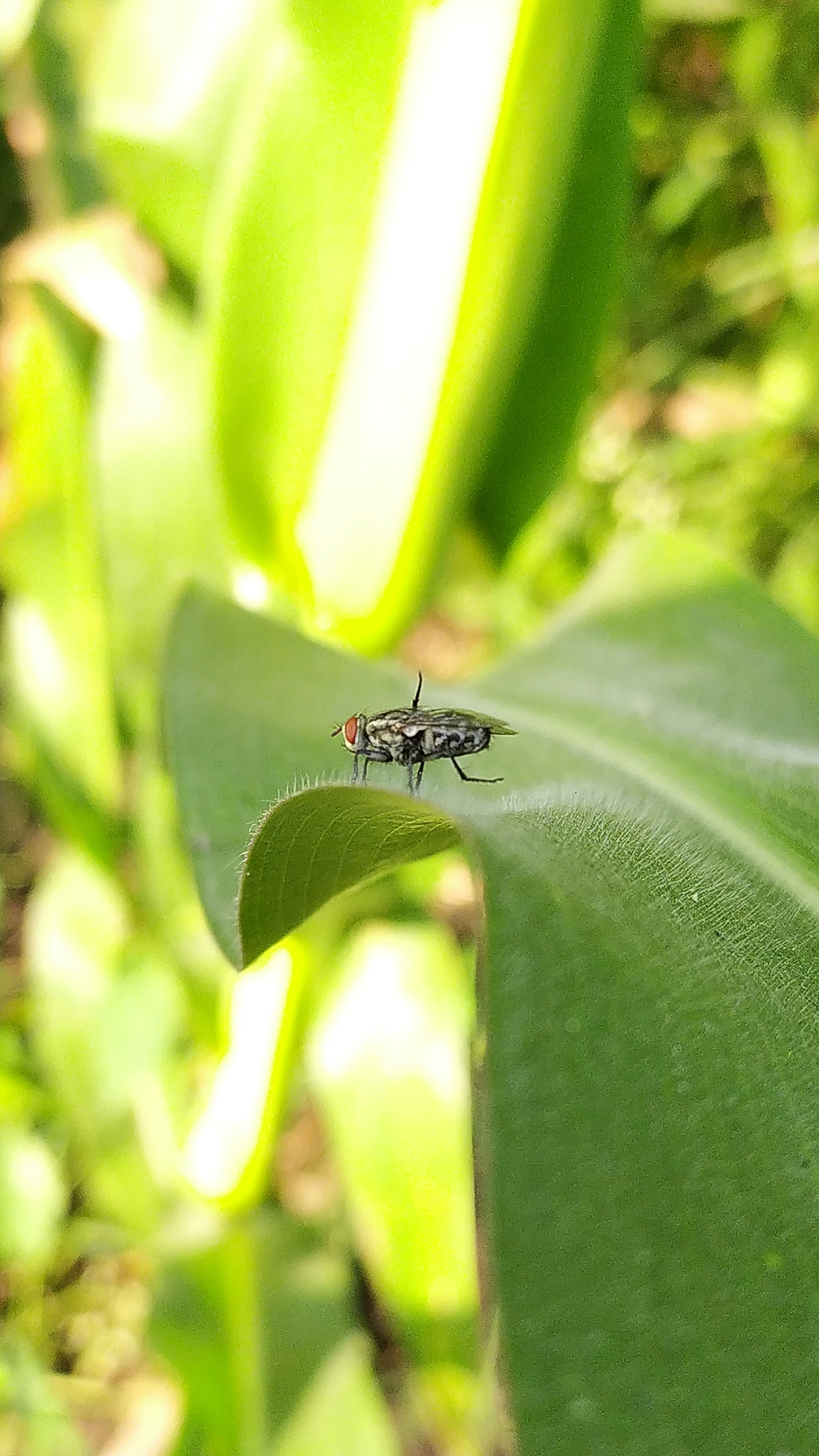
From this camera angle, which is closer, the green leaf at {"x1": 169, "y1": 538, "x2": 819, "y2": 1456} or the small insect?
the green leaf at {"x1": 169, "y1": 538, "x2": 819, "y2": 1456}

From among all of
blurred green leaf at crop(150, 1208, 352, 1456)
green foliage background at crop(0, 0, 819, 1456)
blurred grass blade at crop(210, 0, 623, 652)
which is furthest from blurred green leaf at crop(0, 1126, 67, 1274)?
blurred grass blade at crop(210, 0, 623, 652)

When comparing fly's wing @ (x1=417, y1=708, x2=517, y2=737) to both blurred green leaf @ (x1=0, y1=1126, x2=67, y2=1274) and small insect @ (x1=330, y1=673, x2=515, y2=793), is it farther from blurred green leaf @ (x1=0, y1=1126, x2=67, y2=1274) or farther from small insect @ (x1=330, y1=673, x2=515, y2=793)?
blurred green leaf @ (x1=0, y1=1126, x2=67, y2=1274)

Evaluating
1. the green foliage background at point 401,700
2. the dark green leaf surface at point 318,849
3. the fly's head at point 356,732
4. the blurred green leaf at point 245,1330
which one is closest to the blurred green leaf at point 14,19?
the green foliage background at point 401,700

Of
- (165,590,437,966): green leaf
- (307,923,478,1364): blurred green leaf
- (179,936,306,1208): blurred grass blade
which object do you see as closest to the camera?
(165,590,437,966): green leaf

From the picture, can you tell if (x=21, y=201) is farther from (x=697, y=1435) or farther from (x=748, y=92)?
(x=697, y=1435)

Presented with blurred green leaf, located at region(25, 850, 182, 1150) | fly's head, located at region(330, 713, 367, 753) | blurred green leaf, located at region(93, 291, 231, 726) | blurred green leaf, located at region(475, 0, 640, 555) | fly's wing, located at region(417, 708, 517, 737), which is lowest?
fly's wing, located at region(417, 708, 517, 737)

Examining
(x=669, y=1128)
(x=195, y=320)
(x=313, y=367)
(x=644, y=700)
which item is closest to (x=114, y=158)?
(x=195, y=320)
